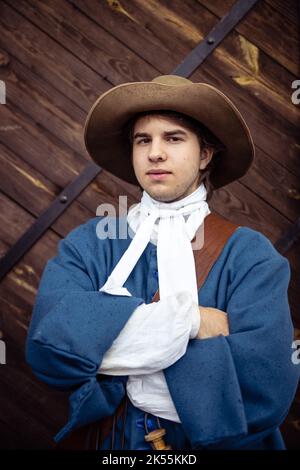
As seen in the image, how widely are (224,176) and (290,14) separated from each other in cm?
112

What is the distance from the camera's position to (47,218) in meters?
2.81

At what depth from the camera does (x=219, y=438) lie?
64.9 inches

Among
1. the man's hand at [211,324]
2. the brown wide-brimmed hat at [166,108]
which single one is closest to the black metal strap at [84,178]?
the brown wide-brimmed hat at [166,108]

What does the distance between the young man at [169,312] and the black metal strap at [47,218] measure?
2.25 feet

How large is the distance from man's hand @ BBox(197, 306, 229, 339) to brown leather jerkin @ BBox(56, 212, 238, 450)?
0.48 feet

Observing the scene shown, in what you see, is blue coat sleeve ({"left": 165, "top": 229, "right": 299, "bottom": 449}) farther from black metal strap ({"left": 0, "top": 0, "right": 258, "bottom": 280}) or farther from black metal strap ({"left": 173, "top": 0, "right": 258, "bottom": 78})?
black metal strap ({"left": 173, "top": 0, "right": 258, "bottom": 78})

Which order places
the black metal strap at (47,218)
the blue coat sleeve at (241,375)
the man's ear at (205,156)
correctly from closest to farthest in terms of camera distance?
the blue coat sleeve at (241,375)
the man's ear at (205,156)
the black metal strap at (47,218)

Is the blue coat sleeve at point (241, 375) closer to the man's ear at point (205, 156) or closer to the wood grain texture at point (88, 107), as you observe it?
the man's ear at point (205, 156)

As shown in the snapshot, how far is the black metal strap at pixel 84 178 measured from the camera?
9.15 ft

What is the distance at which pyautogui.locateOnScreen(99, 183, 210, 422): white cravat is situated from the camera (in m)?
1.76

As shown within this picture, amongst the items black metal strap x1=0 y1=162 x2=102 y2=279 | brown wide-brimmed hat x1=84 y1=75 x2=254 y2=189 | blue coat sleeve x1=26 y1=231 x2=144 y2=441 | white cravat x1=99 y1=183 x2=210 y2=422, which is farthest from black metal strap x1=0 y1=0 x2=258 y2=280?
blue coat sleeve x1=26 y1=231 x2=144 y2=441

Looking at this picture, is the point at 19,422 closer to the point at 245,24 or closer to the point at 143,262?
the point at 143,262

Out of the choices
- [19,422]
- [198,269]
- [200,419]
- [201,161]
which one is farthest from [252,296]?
[19,422]

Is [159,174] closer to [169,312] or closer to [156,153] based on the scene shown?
[156,153]
